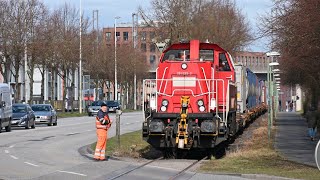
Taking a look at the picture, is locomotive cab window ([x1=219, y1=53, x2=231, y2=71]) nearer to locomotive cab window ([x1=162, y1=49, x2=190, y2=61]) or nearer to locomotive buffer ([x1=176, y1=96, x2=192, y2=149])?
locomotive cab window ([x1=162, y1=49, x2=190, y2=61])

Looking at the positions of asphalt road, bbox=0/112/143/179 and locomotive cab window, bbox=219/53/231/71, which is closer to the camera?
asphalt road, bbox=0/112/143/179

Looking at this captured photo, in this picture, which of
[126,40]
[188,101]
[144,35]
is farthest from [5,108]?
[126,40]

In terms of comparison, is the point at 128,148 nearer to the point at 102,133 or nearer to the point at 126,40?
the point at 102,133

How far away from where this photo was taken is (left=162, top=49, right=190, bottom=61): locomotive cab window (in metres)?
23.7

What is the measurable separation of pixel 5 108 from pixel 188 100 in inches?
740

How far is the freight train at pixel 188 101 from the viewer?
21781mm

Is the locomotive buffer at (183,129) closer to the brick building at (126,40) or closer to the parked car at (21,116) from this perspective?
the parked car at (21,116)

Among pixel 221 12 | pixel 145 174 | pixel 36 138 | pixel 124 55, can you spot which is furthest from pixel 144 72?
pixel 145 174

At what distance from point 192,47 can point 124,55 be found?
229ft

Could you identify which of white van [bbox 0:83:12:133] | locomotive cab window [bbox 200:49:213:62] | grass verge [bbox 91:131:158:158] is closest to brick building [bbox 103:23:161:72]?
white van [bbox 0:83:12:133]

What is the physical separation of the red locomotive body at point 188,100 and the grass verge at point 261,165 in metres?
1.06

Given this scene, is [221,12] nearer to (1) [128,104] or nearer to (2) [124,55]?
(2) [124,55]

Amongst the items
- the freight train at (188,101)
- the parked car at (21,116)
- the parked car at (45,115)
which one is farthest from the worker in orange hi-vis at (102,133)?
the parked car at (45,115)

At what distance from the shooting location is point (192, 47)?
23859mm
